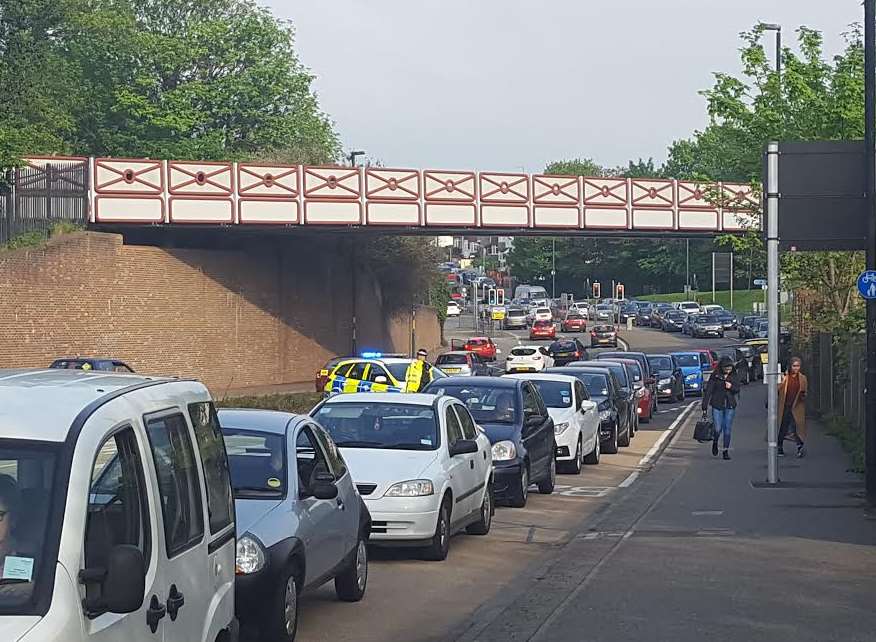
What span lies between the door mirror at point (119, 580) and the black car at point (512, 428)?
12.8 meters

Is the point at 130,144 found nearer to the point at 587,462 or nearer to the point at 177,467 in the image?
the point at 587,462

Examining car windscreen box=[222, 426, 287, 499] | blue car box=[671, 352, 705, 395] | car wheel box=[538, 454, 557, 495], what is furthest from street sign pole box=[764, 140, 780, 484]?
blue car box=[671, 352, 705, 395]

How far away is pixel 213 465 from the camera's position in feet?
22.9

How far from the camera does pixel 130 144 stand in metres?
67.4

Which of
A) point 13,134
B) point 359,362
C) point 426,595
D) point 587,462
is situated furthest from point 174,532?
point 13,134

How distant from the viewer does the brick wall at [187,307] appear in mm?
41156

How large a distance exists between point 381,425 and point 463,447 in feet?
2.82

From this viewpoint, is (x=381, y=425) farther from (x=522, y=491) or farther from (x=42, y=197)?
(x=42, y=197)

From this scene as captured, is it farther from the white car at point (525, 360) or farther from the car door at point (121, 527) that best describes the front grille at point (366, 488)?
the white car at point (525, 360)

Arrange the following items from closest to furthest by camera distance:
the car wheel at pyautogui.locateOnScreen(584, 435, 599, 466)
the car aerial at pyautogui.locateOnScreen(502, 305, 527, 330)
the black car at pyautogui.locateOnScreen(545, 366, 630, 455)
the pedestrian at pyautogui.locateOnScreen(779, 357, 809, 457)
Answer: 1. the pedestrian at pyautogui.locateOnScreen(779, 357, 809, 457)
2. the car wheel at pyautogui.locateOnScreen(584, 435, 599, 466)
3. the black car at pyautogui.locateOnScreen(545, 366, 630, 455)
4. the car aerial at pyautogui.locateOnScreen(502, 305, 527, 330)

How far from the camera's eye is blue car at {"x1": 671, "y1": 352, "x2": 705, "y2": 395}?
5091 centimetres

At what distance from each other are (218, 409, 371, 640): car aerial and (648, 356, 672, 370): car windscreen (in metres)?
36.6

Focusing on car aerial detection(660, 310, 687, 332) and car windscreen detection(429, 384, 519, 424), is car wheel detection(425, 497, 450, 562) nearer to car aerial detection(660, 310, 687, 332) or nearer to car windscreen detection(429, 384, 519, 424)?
car windscreen detection(429, 384, 519, 424)

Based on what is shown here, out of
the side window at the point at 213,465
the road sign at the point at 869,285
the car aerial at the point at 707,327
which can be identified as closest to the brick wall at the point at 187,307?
the road sign at the point at 869,285
